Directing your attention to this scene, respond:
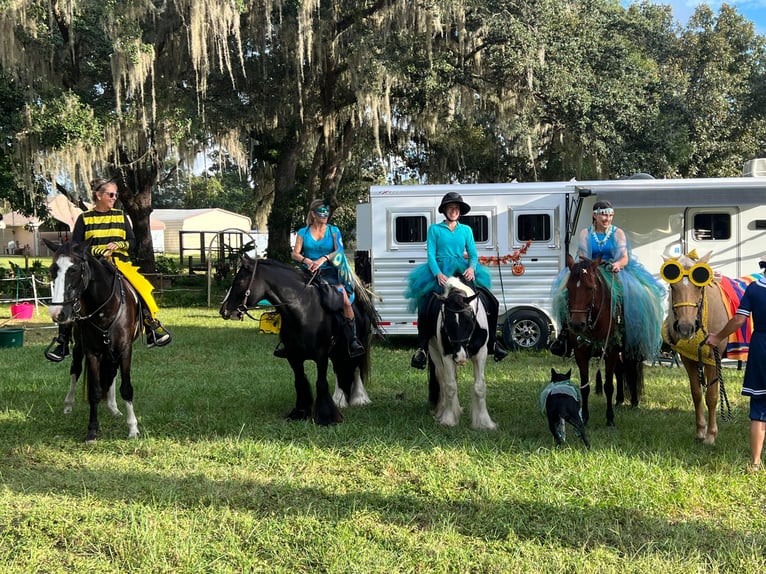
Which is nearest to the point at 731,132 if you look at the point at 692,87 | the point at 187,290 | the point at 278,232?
the point at 692,87

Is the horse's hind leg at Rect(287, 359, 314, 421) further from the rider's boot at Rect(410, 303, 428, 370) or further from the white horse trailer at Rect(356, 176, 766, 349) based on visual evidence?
the white horse trailer at Rect(356, 176, 766, 349)

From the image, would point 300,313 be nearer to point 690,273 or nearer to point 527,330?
point 690,273

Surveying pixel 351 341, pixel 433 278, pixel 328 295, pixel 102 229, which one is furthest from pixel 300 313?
pixel 102 229

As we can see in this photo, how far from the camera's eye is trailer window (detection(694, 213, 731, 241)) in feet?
33.7

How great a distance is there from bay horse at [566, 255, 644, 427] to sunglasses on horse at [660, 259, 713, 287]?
2.34 feet

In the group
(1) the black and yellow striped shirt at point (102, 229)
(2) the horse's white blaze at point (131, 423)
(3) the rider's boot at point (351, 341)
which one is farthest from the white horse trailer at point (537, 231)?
(2) the horse's white blaze at point (131, 423)

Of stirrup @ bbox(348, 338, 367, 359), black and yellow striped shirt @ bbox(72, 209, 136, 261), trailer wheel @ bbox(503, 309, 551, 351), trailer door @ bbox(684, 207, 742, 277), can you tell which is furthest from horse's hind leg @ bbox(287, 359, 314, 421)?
trailer door @ bbox(684, 207, 742, 277)

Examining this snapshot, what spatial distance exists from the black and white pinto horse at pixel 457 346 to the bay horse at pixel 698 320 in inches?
64.7

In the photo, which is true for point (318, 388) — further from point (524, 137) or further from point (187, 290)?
point (187, 290)

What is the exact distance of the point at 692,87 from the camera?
1988 cm

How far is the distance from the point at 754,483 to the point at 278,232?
15.7 meters

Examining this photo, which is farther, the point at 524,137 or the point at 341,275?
the point at 524,137

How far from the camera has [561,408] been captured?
16.8 ft

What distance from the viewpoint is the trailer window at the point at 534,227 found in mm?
10625
